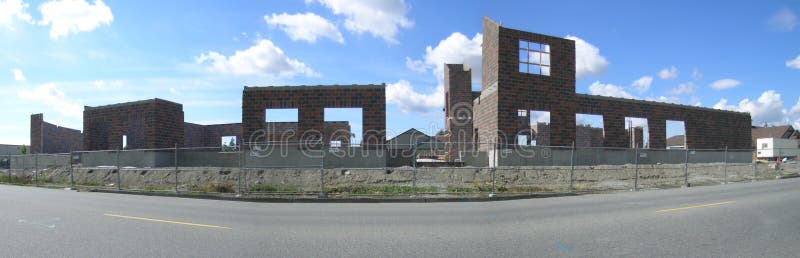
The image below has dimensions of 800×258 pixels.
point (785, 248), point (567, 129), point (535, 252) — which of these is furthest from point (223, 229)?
point (567, 129)

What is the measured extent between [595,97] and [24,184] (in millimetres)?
29043

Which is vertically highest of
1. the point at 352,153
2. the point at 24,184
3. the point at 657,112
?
the point at 657,112

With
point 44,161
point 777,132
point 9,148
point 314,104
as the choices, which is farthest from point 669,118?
point 9,148

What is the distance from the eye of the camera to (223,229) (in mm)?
7742

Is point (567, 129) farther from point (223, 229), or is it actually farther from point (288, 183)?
point (223, 229)

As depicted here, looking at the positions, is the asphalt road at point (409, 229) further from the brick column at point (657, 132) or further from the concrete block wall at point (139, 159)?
the brick column at point (657, 132)

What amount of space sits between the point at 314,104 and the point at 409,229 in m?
13.1

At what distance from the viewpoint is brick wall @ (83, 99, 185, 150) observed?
2261cm

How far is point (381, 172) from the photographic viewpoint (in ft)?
58.0

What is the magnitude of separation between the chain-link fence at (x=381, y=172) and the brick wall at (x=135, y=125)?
5.65ft

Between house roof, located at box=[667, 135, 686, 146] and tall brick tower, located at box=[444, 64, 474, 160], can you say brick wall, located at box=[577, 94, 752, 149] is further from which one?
house roof, located at box=[667, 135, 686, 146]

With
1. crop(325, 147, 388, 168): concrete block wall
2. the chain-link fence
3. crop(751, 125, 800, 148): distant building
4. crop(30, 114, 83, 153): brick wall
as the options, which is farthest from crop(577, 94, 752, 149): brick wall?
crop(751, 125, 800, 148): distant building

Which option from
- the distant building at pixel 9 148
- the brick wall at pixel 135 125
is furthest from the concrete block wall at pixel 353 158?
the distant building at pixel 9 148

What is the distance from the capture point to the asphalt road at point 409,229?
5918 mm
